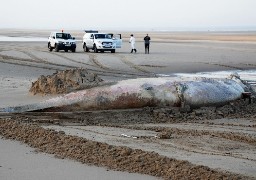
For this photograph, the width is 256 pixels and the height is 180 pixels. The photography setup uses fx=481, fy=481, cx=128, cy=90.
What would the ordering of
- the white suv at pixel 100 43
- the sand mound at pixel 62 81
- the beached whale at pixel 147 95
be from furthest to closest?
1. the white suv at pixel 100 43
2. the sand mound at pixel 62 81
3. the beached whale at pixel 147 95

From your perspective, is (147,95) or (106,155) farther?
(147,95)

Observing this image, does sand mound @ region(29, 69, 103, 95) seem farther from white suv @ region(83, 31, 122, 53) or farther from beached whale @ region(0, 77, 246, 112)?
white suv @ region(83, 31, 122, 53)

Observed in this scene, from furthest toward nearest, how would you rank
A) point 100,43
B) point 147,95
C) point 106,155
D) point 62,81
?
point 100,43 < point 62,81 < point 147,95 < point 106,155

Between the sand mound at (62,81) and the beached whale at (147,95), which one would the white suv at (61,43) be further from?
the beached whale at (147,95)

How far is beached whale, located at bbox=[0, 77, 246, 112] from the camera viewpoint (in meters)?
9.63

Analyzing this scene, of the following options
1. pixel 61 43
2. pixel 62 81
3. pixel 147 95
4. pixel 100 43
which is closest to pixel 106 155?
pixel 147 95

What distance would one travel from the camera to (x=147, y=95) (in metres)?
10.1

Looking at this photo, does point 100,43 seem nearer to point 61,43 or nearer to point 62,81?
point 61,43

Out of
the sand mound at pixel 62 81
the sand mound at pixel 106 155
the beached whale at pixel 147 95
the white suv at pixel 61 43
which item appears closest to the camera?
the sand mound at pixel 106 155

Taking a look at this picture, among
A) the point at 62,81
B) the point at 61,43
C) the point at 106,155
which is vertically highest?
the point at 62,81

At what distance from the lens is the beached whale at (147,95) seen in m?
9.63

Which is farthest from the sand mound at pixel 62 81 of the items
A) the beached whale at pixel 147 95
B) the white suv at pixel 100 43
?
the white suv at pixel 100 43

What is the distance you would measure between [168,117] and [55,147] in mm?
3393

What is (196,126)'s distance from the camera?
9.35 m
